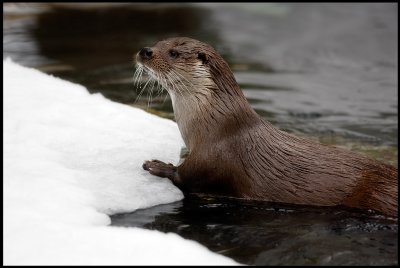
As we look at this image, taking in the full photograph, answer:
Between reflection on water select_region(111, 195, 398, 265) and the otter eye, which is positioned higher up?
the otter eye

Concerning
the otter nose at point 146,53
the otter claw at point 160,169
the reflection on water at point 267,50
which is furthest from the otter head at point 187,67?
the reflection on water at point 267,50

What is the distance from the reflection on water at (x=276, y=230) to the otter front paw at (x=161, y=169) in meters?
0.20

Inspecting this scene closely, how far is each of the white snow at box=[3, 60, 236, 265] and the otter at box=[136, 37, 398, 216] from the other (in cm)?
29

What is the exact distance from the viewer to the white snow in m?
3.35

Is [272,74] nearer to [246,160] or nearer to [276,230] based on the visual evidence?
[246,160]

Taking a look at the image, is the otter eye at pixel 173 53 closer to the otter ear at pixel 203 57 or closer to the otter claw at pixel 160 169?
the otter ear at pixel 203 57

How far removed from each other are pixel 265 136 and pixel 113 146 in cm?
104

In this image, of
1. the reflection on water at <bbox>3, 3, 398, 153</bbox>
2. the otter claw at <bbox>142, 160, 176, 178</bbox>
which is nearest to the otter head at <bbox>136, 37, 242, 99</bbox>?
the otter claw at <bbox>142, 160, 176, 178</bbox>

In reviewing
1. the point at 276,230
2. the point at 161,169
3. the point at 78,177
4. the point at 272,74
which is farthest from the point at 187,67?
the point at 272,74

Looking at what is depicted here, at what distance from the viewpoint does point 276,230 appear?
4.02m

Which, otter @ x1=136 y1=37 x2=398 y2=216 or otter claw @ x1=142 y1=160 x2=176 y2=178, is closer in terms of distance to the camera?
otter @ x1=136 y1=37 x2=398 y2=216

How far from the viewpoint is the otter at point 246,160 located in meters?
4.43

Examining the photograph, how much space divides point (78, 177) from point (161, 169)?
0.57 metres

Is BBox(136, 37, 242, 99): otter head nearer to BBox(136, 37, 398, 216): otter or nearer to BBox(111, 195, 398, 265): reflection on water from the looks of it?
BBox(136, 37, 398, 216): otter
